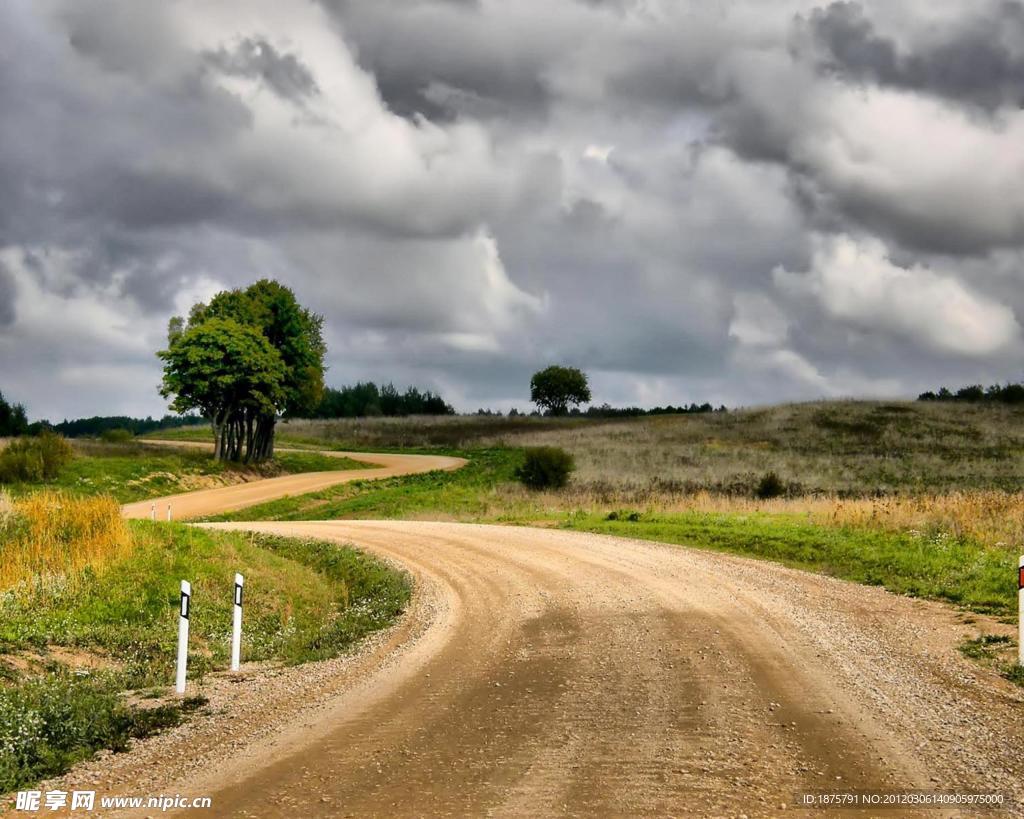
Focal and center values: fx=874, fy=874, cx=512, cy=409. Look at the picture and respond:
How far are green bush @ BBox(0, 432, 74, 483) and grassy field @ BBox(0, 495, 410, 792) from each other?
21.0 meters

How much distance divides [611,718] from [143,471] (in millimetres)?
39651

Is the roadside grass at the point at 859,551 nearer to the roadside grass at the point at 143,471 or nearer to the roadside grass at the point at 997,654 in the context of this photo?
the roadside grass at the point at 997,654

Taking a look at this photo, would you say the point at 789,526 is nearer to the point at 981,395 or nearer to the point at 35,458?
the point at 35,458

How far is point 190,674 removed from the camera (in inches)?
452

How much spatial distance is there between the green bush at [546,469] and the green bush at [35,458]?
21.3 meters

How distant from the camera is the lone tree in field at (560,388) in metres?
145

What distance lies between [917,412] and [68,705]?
8849cm

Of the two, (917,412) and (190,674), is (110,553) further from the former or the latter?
(917,412)

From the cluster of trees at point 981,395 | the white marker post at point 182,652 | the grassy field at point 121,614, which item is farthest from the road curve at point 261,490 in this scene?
the cluster of trees at point 981,395

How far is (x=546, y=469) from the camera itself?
1670 inches

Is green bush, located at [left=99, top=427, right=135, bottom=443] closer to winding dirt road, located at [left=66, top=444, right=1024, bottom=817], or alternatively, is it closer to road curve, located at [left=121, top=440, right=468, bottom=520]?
road curve, located at [left=121, top=440, right=468, bottom=520]

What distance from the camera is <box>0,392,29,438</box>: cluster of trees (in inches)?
2630

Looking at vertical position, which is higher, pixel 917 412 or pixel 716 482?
pixel 917 412

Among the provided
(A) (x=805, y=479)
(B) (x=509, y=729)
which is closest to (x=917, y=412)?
(A) (x=805, y=479)
